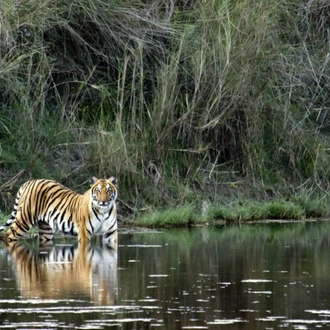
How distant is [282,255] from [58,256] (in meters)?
2.38

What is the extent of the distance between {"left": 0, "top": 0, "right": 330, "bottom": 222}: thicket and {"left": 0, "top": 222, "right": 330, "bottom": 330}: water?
2.04m

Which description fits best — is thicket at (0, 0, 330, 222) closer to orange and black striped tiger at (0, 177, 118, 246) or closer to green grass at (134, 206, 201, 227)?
green grass at (134, 206, 201, 227)

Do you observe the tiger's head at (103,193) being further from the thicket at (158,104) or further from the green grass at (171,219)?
the thicket at (158,104)

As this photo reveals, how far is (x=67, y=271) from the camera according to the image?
458 inches

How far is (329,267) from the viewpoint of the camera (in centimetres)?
1188

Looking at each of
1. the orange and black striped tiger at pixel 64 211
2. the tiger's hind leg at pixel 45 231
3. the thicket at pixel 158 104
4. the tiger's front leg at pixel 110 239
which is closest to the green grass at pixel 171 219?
the thicket at pixel 158 104

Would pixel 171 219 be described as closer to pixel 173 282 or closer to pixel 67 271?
pixel 67 271

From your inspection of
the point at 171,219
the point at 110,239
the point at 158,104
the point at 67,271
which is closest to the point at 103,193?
the point at 110,239

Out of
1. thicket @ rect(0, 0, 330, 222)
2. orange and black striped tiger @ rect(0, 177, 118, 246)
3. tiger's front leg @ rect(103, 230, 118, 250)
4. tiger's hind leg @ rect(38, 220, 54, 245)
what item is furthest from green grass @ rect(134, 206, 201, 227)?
tiger's front leg @ rect(103, 230, 118, 250)

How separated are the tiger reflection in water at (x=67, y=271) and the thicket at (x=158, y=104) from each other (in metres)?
2.75

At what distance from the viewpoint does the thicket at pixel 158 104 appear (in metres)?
17.0

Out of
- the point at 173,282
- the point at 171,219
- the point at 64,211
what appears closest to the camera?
the point at 173,282

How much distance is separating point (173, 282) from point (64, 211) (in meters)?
4.15

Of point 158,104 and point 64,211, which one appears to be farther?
point 158,104
